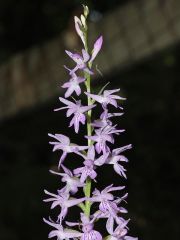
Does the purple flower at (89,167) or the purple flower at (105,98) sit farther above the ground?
the purple flower at (105,98)

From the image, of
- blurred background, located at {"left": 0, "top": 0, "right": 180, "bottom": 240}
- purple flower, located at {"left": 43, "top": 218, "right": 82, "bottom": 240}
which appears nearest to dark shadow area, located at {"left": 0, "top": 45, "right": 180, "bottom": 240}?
blurred background, located at {"left": 0, "top": 0, "right": 180, "bottom": 240}

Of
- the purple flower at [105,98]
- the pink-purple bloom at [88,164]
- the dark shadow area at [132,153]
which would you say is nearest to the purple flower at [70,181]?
the pink-purple bloom at [88,164]

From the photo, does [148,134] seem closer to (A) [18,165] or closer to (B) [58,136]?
(A) [18,165]

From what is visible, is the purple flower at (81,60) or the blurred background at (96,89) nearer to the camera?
→ the purple flower at (81,60)

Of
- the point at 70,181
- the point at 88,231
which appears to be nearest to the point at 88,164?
the point at 70,181

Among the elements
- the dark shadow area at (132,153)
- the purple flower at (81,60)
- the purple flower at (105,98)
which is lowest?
the purple flower at (105,98)

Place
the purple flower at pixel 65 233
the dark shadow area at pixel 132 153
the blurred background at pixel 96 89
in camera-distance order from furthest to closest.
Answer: the blurred background at pixel 96 89 < the dark shadow area at pixel 132 153 < the purple flower at pixel 65 233

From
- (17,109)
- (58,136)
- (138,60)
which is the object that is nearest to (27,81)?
(17,109)

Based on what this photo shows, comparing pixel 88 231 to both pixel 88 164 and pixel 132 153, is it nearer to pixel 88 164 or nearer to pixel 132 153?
pixel 88 164

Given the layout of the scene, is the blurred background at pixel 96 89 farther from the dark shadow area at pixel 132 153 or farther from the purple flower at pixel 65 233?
the purple flower at pixel 65 233
